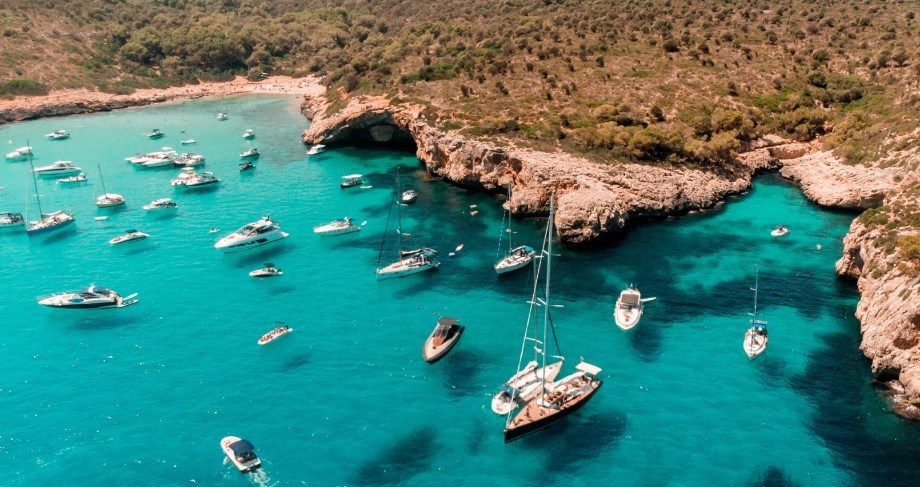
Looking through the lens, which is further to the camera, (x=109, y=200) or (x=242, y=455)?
(x=109, y=200)

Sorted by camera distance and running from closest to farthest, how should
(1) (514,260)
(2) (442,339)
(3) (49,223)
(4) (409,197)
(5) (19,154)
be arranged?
(2) (442,339), (1) (514,260), (3) (49,223), (4) (409,197), (5) (19,154)

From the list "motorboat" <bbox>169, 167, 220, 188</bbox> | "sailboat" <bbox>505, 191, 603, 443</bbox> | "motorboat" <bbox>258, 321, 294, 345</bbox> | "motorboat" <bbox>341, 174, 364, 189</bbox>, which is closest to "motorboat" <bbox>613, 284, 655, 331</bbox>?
"sailboat" <bbox>505, 191, 603, 443</bbox>

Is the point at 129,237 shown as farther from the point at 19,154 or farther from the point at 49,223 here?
the point at 19,154

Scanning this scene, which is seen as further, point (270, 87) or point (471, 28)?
point (270, 87)

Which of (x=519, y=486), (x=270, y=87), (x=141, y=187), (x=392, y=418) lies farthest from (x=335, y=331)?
(x=270, y=87)

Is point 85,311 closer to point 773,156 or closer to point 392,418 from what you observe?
point 392,418

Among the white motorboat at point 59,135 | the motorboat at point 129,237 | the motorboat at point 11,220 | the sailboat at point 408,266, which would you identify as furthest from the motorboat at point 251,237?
the white motorboat at point 59,135

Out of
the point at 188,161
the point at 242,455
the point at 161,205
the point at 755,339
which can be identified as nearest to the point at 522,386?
the point at 242,455
